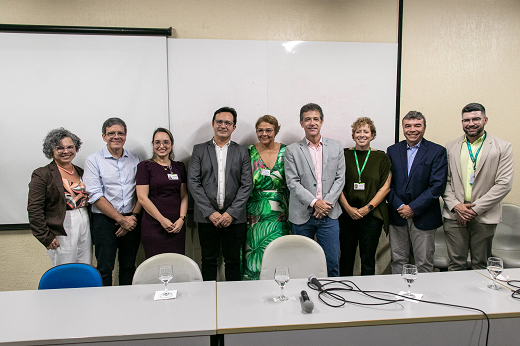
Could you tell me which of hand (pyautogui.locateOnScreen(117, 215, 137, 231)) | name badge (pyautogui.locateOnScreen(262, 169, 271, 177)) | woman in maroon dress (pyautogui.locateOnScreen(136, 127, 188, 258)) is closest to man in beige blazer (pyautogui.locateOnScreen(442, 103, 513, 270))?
name badge (pyautogui.locateOnScreen(262, 169, 271, 177))

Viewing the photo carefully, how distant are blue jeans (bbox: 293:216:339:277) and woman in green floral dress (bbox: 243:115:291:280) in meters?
0.23

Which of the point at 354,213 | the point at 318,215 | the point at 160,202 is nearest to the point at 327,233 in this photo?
the point at 318,215

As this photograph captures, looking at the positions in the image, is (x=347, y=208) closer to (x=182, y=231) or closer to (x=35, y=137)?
(x=182, y=231)

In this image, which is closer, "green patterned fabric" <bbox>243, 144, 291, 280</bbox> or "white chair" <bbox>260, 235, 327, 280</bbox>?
"white chair" <bbox>260, 235, 327, 280</bbox>

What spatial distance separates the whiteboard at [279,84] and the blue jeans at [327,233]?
1.01 meters

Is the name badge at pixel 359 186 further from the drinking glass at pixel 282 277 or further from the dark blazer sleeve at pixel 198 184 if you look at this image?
the drinking glass at pixel 282 277

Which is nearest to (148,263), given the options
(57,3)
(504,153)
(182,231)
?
(182,231)

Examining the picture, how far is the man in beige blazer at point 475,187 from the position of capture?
8.99 feet

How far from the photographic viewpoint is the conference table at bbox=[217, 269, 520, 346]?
1368 mm

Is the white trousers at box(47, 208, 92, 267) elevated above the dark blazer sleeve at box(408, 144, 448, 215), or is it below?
below

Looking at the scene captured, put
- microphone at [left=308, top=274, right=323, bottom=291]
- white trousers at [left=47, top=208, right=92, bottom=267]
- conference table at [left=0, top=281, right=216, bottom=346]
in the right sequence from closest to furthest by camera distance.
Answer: conference table at [left=0, top=281, right=216, bottom=346]
microphone at [left=308, top=274, right=323, bottom=291]
white trousers at [left=47, top=208, right=92, bottom=267]

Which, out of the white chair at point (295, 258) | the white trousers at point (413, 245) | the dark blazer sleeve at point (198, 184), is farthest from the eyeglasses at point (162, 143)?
the white trousers at point (413, 245)

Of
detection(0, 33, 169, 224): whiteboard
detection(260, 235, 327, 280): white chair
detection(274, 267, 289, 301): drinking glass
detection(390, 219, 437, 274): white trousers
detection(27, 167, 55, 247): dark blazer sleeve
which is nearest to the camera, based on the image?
detection(274, 267, 289, 301): drinking glass

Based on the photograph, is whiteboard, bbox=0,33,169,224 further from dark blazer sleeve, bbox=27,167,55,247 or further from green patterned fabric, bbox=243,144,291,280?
green patterned fabric, bbox=243,144,291,280
